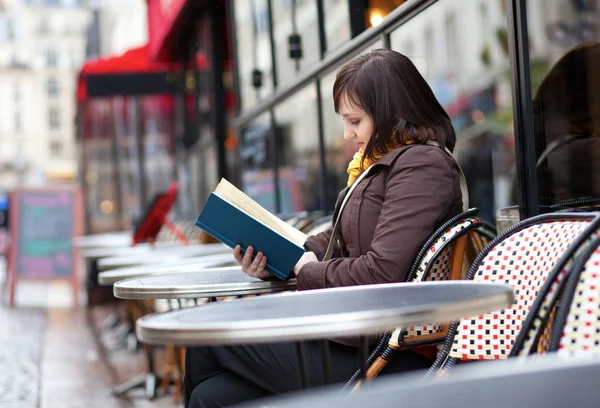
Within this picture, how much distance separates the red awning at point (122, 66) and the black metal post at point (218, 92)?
2.42 m

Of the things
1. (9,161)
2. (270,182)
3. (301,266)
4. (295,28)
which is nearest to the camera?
(301,266)

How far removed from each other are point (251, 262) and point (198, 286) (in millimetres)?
173

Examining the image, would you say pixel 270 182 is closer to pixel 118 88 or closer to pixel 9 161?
pixel 118 88

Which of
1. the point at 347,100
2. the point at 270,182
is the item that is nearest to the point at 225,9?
the point at 270,182

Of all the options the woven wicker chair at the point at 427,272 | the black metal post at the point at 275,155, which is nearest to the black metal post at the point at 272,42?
the black metal post at the point at 275,155

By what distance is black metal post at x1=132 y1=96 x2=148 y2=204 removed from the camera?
1309 cm

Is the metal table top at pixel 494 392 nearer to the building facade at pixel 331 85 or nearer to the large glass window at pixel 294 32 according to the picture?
the building facade at pixel 331 85

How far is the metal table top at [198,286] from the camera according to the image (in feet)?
6.95

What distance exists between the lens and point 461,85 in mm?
12789

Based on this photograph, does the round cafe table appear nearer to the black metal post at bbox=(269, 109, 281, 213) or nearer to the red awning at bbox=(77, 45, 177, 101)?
the black metal post at bbox=(269, 109, 281, 213)

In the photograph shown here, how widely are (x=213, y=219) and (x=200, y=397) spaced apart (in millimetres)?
436

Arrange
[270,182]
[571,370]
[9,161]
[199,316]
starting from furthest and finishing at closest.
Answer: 1. [9,161]
2. [270,182]
3. [199,316]
4. [571,370]

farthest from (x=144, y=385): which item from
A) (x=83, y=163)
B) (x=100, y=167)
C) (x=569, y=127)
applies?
(x=83, y=163)

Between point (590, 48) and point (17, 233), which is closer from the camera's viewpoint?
point (590, 48)
